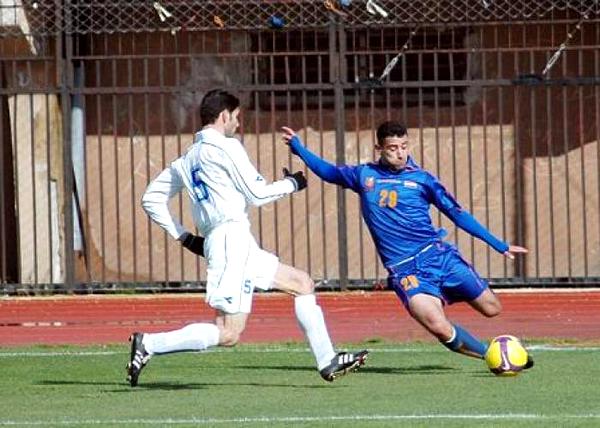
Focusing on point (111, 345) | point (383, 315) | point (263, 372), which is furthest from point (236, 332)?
point (383, 315)

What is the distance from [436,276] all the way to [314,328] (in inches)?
50.1

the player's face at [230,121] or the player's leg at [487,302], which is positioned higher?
the player's face at [230,121]

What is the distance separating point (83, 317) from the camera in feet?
59.7

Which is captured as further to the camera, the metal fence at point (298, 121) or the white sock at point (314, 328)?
the metal fence at point (298, 121)

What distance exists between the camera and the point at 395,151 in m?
12.2

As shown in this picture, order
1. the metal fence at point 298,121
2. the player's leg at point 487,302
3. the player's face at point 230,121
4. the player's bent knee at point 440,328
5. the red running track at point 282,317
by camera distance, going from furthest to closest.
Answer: the metal fence at point 298,121
the red running track at point 282,317
the player's leg at point 487,302
the player's bent knee at point 440,328
the player's face at point 230,121

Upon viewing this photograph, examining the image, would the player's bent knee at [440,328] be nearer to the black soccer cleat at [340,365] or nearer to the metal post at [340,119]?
the black soccer cleat at [340,365]

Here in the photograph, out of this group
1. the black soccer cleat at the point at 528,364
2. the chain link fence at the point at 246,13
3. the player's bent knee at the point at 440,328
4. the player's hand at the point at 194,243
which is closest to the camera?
the player's hand at the point at 194,243

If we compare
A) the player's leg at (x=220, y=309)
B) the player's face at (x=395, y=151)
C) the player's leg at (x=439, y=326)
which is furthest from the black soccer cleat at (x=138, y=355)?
the player's face at (x=395, y=151)

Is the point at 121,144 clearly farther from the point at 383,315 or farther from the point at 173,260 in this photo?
the point at 383,315

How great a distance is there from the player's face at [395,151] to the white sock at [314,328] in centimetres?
127

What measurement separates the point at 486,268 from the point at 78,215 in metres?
4.47

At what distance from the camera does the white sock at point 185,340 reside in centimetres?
1109

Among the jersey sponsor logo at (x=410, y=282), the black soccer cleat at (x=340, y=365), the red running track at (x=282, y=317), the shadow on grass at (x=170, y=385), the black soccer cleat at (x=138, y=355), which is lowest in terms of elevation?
the red running track at (x=282, y=317)
